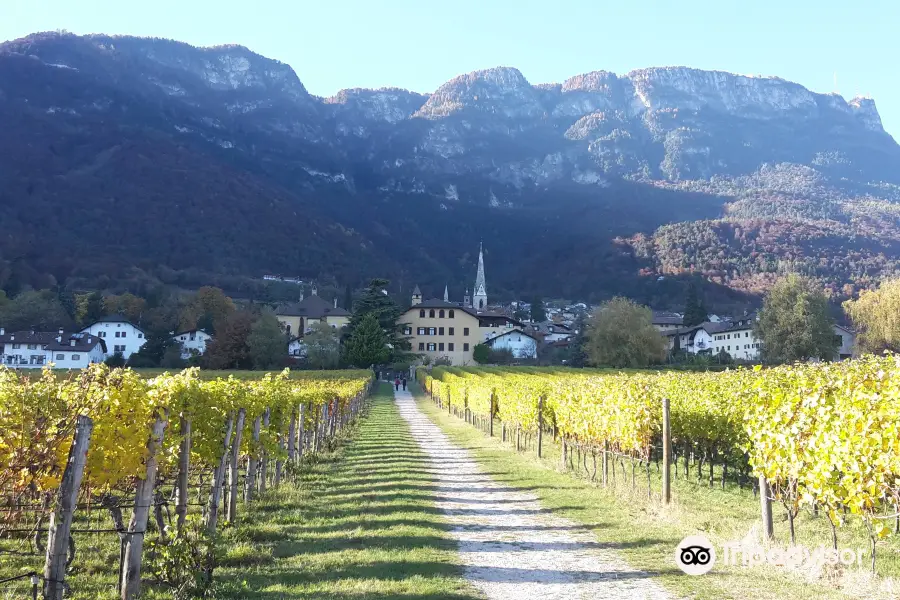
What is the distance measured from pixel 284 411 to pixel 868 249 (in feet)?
601

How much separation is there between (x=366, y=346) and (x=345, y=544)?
6615 centimetres

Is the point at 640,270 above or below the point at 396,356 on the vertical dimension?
above

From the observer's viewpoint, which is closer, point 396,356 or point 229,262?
point 396,356

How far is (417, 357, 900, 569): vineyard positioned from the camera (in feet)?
20.5

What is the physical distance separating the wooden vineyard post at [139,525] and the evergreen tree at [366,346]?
67.8 meters

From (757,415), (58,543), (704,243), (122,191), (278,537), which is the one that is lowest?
(278,537)

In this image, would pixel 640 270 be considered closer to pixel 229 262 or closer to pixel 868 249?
pixel 868 249

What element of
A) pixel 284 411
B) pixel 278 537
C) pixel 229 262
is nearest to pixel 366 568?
pixel 278 537

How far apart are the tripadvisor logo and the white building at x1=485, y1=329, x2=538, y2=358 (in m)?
88.2

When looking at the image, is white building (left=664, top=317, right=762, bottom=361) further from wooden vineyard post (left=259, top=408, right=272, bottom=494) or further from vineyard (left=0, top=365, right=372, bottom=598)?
vineyard (left=0, top=365, right=372, bottom=598)

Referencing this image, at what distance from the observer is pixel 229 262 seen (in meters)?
173

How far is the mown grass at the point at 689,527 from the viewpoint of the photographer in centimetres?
679

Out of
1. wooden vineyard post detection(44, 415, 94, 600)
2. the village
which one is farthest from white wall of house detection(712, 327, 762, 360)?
wooden vineyard post detection(44, 415, 94, 600)

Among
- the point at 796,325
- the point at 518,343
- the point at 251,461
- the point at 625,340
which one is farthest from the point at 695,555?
the point at 518,343
